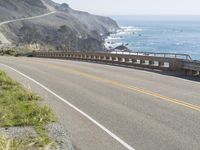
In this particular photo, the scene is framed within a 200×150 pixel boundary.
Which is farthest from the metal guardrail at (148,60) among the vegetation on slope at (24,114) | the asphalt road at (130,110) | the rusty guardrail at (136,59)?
the vegetation on slope at (24,114)

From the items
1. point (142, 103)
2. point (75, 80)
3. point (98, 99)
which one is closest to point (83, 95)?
point (98, 99)

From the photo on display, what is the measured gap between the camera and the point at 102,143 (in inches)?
412

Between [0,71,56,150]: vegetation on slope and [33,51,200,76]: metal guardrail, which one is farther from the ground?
[0,71,56,150]: vegetation on slope

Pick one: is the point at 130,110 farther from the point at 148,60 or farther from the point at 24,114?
the point at 148,60

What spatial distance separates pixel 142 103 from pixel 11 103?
4308 millimetres

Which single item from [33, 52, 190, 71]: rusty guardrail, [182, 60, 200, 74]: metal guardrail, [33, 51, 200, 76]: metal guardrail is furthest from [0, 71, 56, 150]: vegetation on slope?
[33, 52, 190, 71]: rusty guardrail

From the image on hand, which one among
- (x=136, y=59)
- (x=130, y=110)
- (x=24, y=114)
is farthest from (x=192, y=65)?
(x=24, y=114)

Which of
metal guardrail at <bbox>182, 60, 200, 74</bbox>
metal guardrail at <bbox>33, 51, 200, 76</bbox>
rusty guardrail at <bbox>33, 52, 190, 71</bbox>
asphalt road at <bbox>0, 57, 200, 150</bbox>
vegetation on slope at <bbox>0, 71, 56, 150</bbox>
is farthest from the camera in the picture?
rusty guardrail at <bbox>33, 52, 190, 71</bbox>

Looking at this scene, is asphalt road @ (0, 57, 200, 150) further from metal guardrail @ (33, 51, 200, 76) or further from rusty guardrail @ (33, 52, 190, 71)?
rusty guardrail @ (33, 52, 190, 71)

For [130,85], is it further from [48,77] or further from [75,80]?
[48,77]

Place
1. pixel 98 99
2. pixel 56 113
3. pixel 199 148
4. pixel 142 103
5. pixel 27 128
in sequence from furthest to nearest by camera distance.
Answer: pixel 98 99, pixel 142 103, pixel 56 113, pixel 27 128, pixel 199 148

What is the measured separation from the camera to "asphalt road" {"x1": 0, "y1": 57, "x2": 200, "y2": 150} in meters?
10.7

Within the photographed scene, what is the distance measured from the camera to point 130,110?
14.6 meters

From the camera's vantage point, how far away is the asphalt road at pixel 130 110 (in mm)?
10680
